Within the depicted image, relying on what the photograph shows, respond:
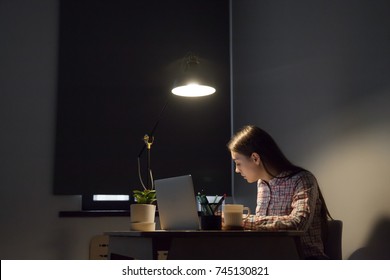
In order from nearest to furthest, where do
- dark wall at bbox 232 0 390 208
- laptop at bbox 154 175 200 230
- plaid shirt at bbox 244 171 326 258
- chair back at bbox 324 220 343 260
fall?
laptop at bbox 154 175 200 230 < plaid shirt at bbox 244 171 326 258 < chair back at bbox 324 220 343 260 < dark wall at bbox 232 0 390 208

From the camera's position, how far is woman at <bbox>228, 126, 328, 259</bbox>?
5.47 feet

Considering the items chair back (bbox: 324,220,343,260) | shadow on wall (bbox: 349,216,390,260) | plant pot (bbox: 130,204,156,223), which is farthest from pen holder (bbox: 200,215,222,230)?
shadow on wall (bbox: 349,216,390,260)

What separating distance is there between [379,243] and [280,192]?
415mm

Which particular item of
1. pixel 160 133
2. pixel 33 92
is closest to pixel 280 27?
pixel 160 133

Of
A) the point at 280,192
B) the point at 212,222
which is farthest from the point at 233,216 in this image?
the point at 280,192

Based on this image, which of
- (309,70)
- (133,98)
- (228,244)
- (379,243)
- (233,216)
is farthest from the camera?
(133,98)

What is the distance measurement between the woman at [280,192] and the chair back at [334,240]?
0.03 metres

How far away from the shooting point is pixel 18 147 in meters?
2.98

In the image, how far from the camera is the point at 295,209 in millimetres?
1742

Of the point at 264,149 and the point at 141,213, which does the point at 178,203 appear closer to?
the point at 141,213

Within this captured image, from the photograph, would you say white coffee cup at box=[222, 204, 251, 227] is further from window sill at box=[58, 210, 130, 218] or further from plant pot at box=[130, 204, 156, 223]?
window sill at box=[58, 210, 130, 218]

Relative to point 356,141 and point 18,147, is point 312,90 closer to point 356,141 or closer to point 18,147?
point 356,141

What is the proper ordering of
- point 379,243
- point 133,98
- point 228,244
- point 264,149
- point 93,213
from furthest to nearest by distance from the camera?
point 133,98
point 93,213
point 264,149
point 379,243
point 228,244
